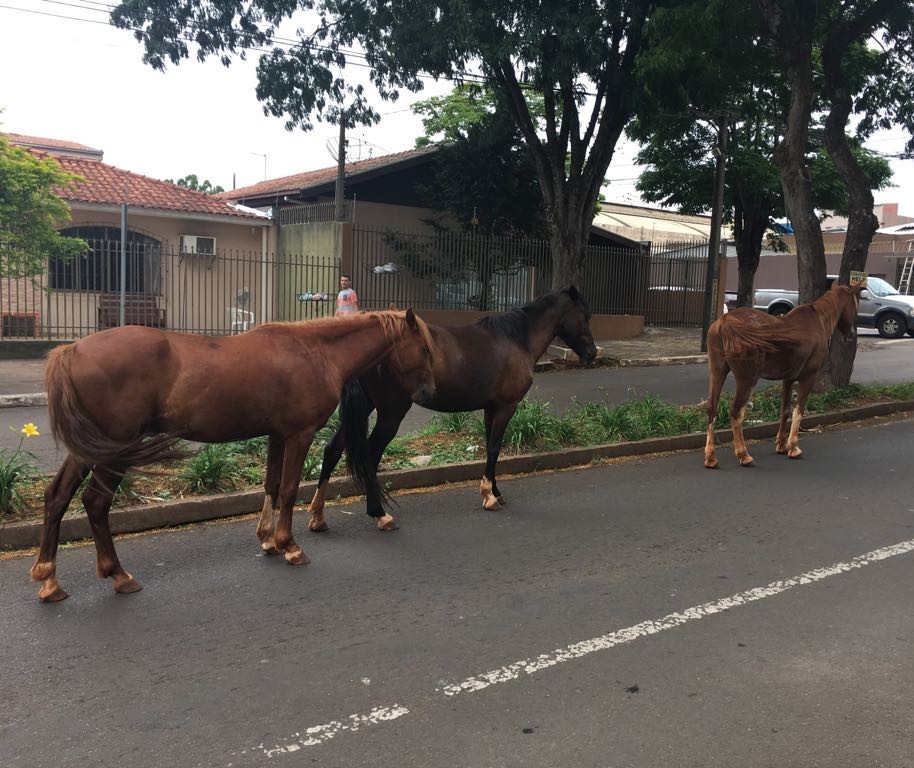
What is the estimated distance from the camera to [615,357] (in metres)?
17.9

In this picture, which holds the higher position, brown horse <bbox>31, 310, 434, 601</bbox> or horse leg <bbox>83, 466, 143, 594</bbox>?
brown horse <bbox>31, 310, 434, 601</bbox>

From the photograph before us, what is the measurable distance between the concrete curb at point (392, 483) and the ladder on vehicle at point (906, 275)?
28.1 meters

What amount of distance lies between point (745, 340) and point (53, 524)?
6.58 metres

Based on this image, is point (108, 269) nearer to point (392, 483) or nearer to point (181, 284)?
point (181, 284)

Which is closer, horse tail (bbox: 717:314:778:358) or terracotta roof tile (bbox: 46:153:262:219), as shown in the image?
horse tail (bbox: 717:314:778:358)

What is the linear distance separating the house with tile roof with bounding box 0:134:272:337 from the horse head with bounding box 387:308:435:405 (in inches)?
476

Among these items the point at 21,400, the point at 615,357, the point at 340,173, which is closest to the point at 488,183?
the point at 340,173

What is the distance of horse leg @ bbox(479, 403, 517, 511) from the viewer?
21.2ft

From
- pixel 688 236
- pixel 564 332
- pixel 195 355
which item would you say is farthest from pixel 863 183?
pixel 688 236

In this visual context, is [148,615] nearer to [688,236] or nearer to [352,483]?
[352,483]

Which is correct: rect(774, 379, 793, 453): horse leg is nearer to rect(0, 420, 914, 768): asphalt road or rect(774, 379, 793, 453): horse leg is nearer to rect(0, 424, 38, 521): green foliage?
rect(0, 420, 914, 768): asphalt road

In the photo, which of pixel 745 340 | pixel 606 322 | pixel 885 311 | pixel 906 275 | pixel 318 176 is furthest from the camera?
pixel 906 275

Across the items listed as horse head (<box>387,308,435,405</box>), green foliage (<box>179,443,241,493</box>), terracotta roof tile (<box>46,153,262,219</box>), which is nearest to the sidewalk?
green foliage (<box>179,443,241,493</box>)

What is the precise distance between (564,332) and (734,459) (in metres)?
2.77
